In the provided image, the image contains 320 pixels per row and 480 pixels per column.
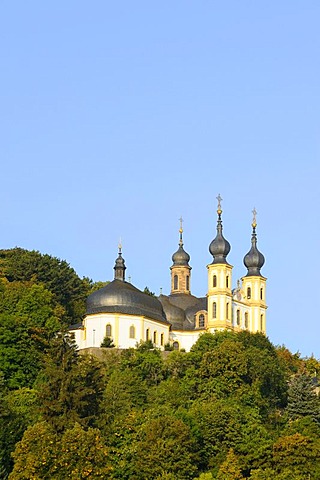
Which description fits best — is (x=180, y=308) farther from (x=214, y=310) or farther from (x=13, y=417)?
(x=13, y=417)

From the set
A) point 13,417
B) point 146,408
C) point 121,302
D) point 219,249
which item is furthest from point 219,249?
point 13,417

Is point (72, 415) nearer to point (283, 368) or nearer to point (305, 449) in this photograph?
point (305, 449)

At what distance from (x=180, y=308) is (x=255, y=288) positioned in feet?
19.4

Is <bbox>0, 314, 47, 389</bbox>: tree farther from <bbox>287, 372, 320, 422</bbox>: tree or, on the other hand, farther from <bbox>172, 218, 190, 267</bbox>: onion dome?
<bbox>172, 218, 190, 267</bbox>: onion dome

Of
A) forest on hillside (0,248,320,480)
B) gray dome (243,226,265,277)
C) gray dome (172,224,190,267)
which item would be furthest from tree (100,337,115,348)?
gray dome (172,224,190,267)

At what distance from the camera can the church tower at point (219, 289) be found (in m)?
109

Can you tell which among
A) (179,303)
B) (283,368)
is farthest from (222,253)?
(283,368)

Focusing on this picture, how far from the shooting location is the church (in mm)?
104750

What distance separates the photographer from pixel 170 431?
254 ft

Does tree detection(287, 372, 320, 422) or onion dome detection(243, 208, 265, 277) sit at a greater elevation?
onion dome detection(243, 208, 265, 277)

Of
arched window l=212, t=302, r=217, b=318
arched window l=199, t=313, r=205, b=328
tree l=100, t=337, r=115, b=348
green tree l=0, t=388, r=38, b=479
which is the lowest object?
green tree l=0, t=388, r=38, b=479

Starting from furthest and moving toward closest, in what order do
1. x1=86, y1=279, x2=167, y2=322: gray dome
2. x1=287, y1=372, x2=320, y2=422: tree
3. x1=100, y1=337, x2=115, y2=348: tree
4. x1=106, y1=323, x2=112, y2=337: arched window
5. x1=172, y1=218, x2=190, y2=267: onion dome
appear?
x1=172, y1=218, x2=190, y2=267: onion dome < x1=86, y1=279, x2=167, y2=322: gray dome < x1=106, y1=323, x2=112, y2=337: arched window < x1=100, y1=337, x2=115, y2=348: tree < x1=287, y1=372, x2=320, y2=422: tree

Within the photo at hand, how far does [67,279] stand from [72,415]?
35889 mm

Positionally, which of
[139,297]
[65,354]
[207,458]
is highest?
[139,297]
